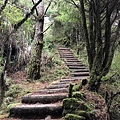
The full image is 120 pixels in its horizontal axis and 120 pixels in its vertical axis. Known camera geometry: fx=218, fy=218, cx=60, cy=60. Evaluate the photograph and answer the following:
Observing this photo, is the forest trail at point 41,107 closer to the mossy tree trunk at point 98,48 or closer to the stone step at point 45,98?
the stone step at point 45,98

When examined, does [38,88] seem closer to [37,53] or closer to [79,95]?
[37,53]

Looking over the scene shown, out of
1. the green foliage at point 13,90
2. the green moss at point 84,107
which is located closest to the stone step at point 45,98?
the green moss at point 84,107

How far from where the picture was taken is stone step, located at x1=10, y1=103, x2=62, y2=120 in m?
4.98

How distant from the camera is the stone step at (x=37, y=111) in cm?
498

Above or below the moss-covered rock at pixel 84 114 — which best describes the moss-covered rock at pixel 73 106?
above

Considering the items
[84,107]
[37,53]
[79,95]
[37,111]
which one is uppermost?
[37,53]

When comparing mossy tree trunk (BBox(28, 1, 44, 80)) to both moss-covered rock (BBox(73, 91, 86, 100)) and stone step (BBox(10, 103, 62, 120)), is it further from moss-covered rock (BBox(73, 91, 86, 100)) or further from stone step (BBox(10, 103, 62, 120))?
moss-covered rock (BBox(73, 91, 86, 100))

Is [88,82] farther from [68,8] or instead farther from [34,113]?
[68,8]

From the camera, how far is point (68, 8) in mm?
8500

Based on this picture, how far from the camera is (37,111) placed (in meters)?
5.11

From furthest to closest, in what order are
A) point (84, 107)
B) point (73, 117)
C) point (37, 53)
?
1. point (37, 53)
2. point (84, 107)
3. point (73, 117)

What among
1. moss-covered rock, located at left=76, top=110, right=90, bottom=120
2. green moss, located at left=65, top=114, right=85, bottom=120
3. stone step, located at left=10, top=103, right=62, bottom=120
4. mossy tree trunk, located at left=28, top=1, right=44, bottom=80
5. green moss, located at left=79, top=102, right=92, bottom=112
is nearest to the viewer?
green moss, located at left=65, top=114, right=85, bottom=120

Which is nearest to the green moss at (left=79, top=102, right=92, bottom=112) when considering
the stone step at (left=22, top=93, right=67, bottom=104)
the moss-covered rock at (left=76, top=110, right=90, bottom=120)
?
the moss-covered rock at (left=76, top=110, right=90, bottom=120)

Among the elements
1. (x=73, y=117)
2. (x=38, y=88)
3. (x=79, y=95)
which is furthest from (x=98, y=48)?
(x=38, y=88)
